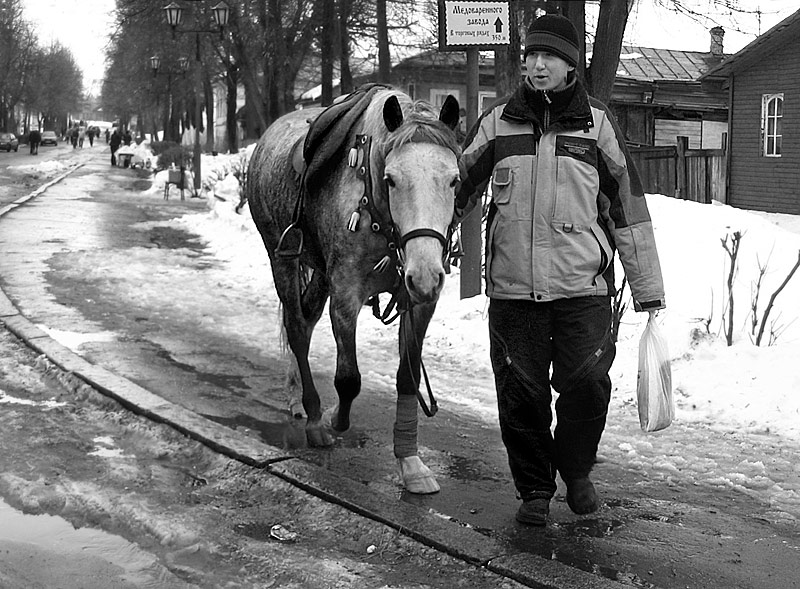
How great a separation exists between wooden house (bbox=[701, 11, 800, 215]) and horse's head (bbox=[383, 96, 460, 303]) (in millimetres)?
23231

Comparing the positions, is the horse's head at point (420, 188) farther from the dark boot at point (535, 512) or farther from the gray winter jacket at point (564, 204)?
the dark boot at point (535, 512)

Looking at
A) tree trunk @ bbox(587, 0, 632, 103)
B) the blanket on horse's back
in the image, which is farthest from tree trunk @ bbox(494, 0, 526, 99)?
the blanket on horse's back

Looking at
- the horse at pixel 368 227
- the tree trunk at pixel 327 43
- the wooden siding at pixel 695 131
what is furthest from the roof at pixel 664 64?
the horse at pixel 368 227

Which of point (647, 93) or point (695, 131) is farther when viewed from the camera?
point (695, 131)

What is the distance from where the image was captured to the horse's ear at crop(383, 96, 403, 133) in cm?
502

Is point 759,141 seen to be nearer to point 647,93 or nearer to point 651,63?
point 647,93

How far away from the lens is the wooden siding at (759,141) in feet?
87.6

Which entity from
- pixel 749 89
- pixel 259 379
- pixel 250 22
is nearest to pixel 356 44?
pixel 250 22

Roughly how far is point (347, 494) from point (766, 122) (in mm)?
25268

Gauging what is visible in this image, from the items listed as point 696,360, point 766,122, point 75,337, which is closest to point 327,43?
point 766,122

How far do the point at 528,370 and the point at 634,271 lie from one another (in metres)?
0.63

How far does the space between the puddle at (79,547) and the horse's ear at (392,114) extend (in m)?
2.18

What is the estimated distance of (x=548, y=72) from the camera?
4.67 metres

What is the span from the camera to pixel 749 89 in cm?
2831
